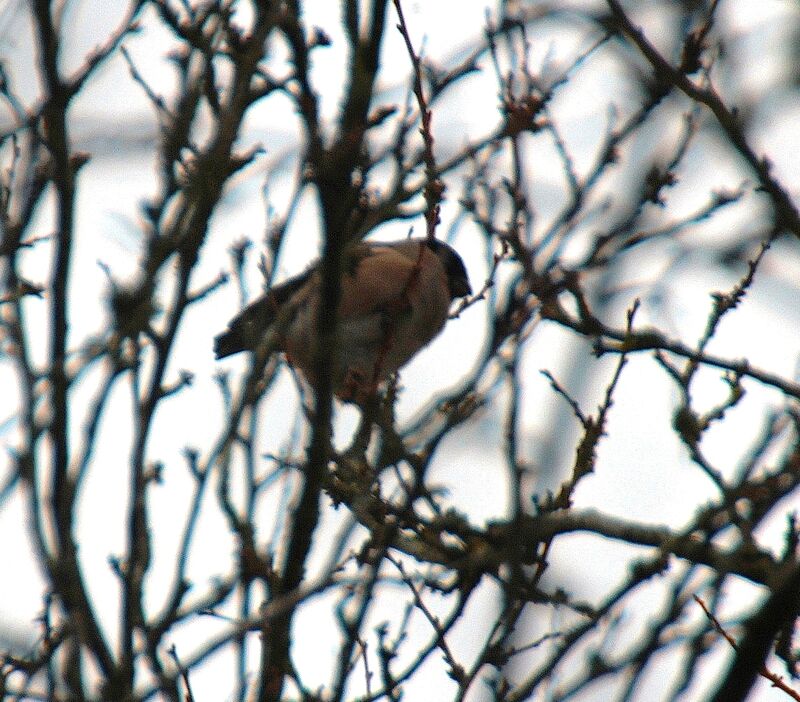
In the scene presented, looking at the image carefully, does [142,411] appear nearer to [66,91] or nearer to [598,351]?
[66,91]

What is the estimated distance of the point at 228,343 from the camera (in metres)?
6.06

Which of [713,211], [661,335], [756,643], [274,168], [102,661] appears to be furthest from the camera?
[661,335]

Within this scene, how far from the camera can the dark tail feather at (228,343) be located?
5941mm

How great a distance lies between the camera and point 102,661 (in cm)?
210

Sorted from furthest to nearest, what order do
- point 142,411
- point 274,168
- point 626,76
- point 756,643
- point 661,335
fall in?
point 661,335 → point 274,168 → point 626,76 → point 142,411 → point 756,643

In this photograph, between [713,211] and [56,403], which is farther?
[713,211]

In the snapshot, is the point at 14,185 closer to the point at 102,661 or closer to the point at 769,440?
the point at 102,661

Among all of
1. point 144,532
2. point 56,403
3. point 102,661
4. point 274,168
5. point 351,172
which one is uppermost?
point 274,168

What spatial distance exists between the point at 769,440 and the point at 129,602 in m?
1.29

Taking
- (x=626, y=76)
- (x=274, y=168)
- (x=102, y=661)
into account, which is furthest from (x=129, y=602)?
(x=626, y=76)

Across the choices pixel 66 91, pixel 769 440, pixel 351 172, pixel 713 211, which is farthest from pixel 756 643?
pixel 713 211

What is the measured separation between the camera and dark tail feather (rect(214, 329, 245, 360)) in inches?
234

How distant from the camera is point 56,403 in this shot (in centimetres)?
217

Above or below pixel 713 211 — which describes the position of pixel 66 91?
below
